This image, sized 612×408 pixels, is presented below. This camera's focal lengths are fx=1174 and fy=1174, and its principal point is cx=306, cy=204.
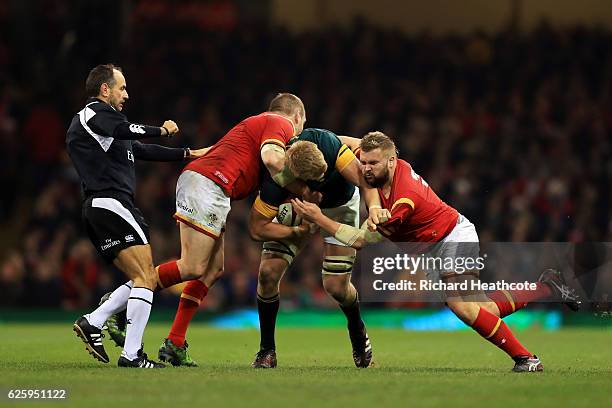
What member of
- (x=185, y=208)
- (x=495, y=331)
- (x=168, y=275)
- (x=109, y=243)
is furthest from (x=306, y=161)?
(x=495, y=331)

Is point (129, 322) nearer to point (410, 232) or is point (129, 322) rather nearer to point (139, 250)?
point (139, 250)

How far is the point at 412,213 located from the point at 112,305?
7.80 ft

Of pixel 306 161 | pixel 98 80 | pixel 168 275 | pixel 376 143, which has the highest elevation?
pixel 98 80

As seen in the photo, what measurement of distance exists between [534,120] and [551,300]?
12.3 m

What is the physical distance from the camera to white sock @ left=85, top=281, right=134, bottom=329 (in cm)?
885

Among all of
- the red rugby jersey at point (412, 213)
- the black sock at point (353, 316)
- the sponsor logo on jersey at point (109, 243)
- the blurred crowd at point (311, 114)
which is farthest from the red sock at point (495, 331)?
the blurred crowd at point (311, 114)

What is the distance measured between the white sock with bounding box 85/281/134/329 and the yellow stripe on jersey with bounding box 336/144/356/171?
1811 millimetres

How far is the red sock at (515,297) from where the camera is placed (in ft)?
29.1

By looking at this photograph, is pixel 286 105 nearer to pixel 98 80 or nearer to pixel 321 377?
pixel 98 80

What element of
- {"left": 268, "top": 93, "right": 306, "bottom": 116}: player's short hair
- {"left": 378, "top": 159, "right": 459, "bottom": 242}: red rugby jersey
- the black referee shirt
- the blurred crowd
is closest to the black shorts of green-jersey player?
{"left": 378, "top": 159, "right": 459, "bottom": 242}: red rugby jersey

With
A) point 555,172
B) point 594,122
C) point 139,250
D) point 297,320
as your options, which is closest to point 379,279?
point 139,250

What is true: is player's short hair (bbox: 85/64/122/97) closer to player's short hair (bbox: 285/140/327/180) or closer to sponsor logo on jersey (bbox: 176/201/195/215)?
sponsor logo on jersey (bbox: 176/201/195/215)

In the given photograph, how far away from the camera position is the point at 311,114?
2142cm

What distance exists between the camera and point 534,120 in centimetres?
2091
